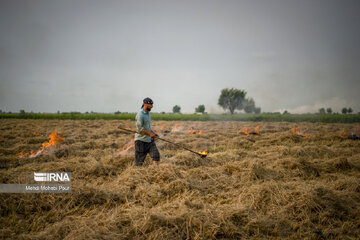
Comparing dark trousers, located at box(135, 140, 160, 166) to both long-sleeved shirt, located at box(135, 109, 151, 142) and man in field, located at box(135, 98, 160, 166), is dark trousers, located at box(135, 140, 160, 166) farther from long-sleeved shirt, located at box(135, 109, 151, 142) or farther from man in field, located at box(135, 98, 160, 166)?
long-sleeved shirt, located at box(135, 109, 151, 142)

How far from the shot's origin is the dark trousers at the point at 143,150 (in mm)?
4668

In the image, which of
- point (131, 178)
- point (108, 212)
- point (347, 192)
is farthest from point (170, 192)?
point (347, 192)

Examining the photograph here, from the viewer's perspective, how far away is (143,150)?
15.5ft

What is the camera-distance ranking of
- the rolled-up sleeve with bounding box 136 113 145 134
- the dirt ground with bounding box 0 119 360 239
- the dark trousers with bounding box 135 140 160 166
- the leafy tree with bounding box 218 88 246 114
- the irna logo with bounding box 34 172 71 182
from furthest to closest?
the leafy tree with bounding box 218 88 246 114 → the dark trousers with bounding box 135 140 160 166 → the rolled-up sleeve with bounding box 136 113 145 134 → the irna logo with bounding box 34 172 71 182 → the dirt ground with bounding box 0 119 360 239

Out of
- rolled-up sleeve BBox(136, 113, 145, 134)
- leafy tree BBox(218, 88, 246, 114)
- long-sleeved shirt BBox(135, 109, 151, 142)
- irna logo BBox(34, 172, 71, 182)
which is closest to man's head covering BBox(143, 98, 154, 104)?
long-sleeved shirt BBox(135, 109, 151, 142)

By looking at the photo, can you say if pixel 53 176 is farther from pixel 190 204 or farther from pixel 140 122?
pixel 190 204

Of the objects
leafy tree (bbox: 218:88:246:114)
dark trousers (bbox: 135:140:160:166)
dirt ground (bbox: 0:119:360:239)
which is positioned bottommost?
dirt ground (bbox: 0:119:360:239)

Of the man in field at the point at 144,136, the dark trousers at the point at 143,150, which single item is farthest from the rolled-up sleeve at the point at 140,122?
the dark trousers at the point at 143,150

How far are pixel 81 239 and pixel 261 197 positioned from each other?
2.82 meters

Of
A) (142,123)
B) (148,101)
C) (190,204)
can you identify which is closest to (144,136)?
(142,123)

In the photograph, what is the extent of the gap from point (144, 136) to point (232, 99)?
65754 millimetres

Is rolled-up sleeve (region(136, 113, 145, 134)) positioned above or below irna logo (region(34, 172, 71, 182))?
above

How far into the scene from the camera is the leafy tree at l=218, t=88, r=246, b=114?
66875 millimetres

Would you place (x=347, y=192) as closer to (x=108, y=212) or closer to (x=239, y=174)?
(x=239, y=174)
